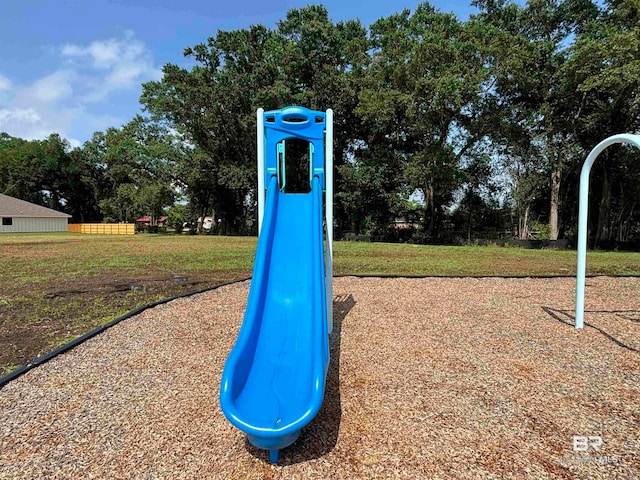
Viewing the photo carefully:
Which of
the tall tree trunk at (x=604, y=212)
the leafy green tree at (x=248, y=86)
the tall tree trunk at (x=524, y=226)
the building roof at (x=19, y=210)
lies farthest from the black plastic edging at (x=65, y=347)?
the building roof at (x=19, y=210)

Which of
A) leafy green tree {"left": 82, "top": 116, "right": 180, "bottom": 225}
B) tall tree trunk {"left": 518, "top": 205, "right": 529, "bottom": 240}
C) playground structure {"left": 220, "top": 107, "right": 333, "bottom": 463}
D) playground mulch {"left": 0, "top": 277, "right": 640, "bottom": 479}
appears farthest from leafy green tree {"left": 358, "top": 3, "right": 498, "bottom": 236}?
leafy green tree {"left": 82, "top": 116, "right": 180, "bottom": 225}

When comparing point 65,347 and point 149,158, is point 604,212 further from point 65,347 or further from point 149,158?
point 149,158

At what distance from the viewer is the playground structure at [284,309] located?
1.96 metres

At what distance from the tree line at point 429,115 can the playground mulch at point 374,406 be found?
13789 mm

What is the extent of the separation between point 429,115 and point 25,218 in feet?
131

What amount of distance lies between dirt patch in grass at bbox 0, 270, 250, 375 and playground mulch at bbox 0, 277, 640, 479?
0.52m

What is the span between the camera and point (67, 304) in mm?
5387

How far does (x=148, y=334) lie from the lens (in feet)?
13.0

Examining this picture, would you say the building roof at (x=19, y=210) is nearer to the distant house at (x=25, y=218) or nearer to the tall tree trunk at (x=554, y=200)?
the distant house at (x=25, y=218)

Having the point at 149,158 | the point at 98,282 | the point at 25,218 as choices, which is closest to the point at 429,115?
the point at 98,282

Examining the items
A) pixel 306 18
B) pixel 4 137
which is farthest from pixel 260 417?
pixel 4 137

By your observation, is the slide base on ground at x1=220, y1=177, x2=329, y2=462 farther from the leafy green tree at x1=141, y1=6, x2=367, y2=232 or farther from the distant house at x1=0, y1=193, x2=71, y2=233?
the distant house at x1=0, y1=193, x2=71, y2=233

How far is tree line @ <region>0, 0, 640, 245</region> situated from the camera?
15664 millimetres

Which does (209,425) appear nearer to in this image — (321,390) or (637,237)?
(321,390)
